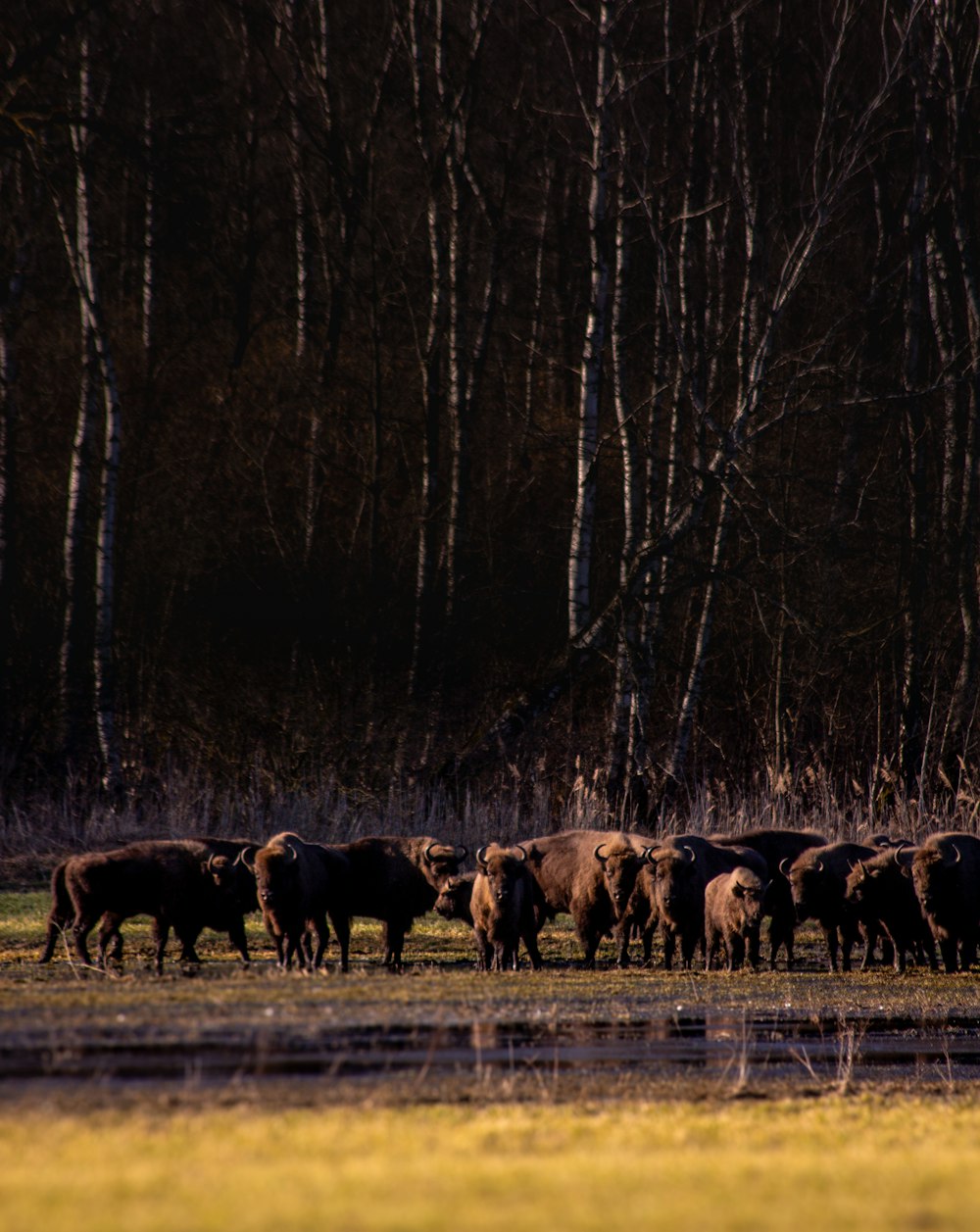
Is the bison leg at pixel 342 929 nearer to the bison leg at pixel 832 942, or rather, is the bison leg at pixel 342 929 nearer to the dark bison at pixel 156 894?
the dark bison at pixel 156 894

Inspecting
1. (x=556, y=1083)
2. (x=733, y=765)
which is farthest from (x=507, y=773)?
(x=556, y=1083)

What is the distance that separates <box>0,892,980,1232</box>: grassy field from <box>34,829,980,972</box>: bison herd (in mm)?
2633

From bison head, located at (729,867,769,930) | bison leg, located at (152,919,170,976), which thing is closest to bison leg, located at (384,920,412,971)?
bison leg, located at (152,919,170,976)

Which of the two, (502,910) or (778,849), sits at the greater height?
(778,849)

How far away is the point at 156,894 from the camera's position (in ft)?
55.8

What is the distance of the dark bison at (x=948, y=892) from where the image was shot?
61.2 ft

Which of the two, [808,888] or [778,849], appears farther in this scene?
[778,849]

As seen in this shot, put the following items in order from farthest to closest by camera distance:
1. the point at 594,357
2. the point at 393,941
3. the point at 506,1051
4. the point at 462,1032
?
1. the point at 594,357
2. the point at 393,941
3. the point at 462,1032
4. the point at 506,1051

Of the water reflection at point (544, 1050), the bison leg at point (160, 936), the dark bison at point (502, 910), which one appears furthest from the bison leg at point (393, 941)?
the water reflection at point (544, 1050)

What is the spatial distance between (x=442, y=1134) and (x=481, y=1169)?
0.93m

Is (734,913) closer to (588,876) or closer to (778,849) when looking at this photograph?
(588,876)

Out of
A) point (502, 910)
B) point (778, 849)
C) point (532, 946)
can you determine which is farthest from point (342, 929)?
point (778, 849)

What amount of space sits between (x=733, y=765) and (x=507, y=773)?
5606mm

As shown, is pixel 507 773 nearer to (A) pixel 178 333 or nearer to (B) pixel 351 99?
(A) pixel 178 333
